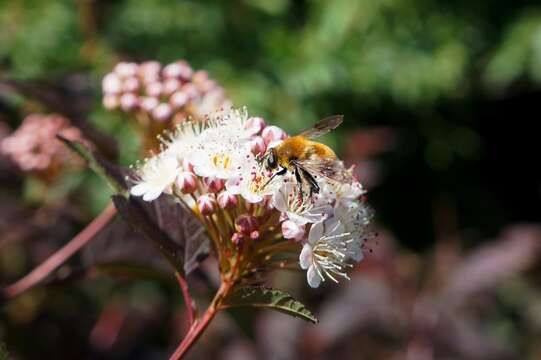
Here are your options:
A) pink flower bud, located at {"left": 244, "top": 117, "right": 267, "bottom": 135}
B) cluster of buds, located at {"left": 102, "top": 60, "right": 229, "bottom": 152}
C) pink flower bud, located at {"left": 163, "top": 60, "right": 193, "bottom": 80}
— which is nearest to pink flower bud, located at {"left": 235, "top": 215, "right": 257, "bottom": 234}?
pink flower bud, located at {"left": 244, "top": 117, "right": 267, "bottom": 135}

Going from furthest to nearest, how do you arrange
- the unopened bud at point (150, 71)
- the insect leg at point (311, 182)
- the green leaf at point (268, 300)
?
the unopened bud at point (150, 71)
the insect leg at point (311, 182)
the green leaf at point (268, 300)

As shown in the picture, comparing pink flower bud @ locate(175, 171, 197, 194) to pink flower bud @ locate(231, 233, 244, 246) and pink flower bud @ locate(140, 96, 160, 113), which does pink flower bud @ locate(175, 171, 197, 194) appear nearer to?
pink flower bud @ locate(231, 233, 244, 246)

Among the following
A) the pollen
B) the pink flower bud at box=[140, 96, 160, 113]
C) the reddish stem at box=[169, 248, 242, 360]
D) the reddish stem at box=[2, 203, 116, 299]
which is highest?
the pollen

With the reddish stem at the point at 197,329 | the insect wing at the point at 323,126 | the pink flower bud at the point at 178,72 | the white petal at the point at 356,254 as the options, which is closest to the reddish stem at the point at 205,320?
the reddish stem at the point at 197,329

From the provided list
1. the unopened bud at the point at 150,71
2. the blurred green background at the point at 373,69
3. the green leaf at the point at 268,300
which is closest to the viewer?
the green leaf at the point at 268,300

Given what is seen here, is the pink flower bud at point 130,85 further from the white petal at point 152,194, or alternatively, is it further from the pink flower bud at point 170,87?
the white petal at point 152,194

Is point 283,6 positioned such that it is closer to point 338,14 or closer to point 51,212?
point 338,14

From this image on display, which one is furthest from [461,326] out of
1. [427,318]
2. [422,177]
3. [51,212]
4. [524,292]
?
[422,177]
